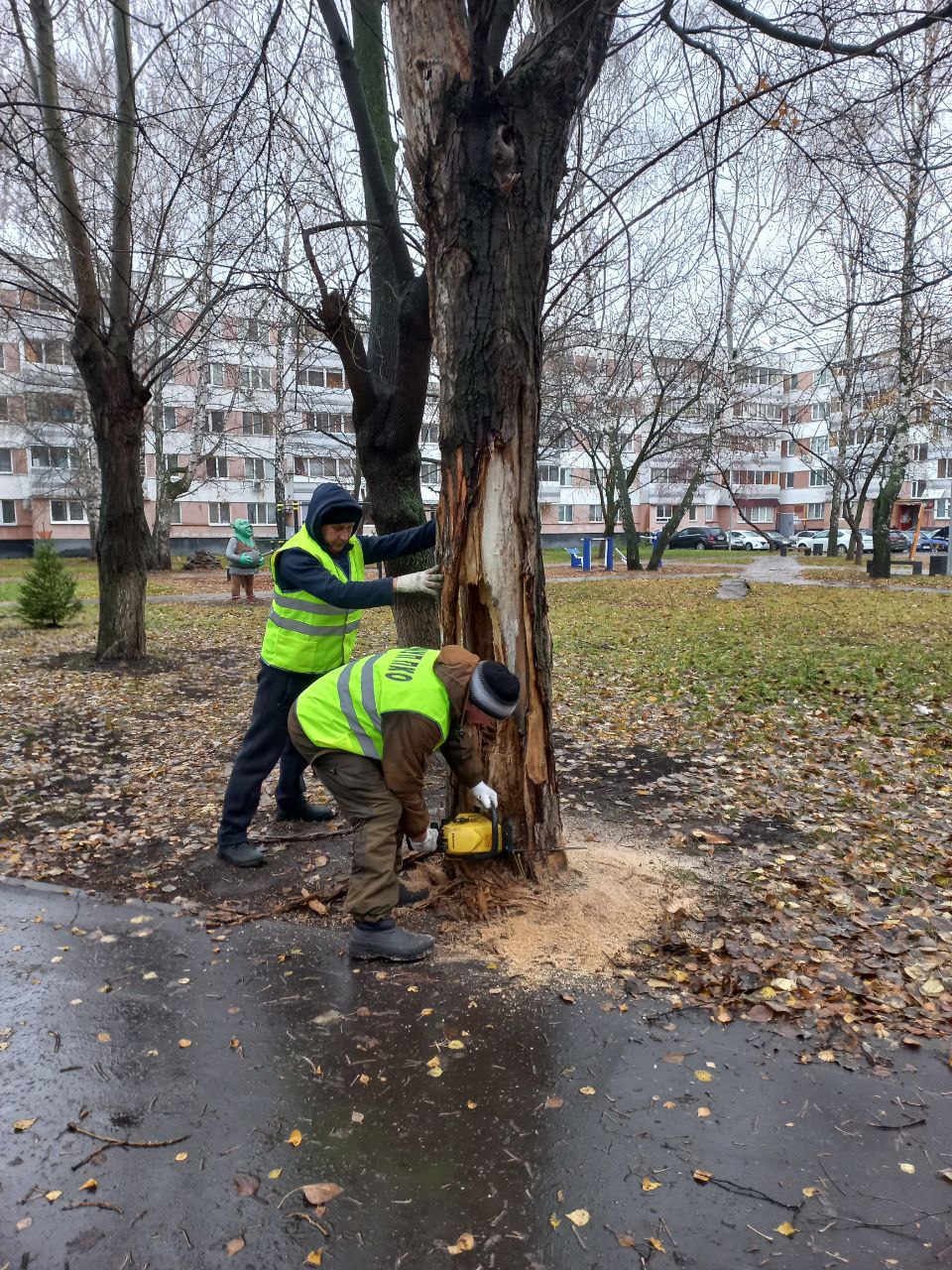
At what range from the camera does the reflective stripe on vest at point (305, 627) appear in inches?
173

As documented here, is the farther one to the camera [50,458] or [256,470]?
[256,470]

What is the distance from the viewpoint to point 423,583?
4121 mm

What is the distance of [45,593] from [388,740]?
11.9 m

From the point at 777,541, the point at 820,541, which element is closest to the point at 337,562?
the point at 777,541

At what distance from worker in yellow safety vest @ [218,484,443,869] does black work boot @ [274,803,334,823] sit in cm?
52

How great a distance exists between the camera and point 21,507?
133 ft

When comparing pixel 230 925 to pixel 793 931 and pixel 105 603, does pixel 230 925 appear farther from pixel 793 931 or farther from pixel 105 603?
pixel 105 603

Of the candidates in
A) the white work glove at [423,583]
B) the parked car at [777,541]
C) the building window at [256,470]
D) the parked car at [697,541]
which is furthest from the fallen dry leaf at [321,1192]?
the parked car at [697,541]

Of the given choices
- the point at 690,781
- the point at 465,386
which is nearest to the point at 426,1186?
the point at 465,386

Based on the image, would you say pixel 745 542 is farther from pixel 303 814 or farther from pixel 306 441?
pixel 303 814

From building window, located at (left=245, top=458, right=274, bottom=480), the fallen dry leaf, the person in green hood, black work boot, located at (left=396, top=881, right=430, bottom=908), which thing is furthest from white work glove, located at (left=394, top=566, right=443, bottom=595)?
building window, located at (left=245, top=458, right=274, bottom=480)

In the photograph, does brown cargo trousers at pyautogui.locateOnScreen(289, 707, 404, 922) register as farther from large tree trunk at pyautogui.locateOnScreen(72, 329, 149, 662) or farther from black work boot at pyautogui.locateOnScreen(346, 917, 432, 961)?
large tree trunk at pyautogui.locateOnScreen(72, 329, 149, 662)

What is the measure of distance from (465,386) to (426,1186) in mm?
3087

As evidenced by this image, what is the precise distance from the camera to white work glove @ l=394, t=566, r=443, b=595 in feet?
13.4
